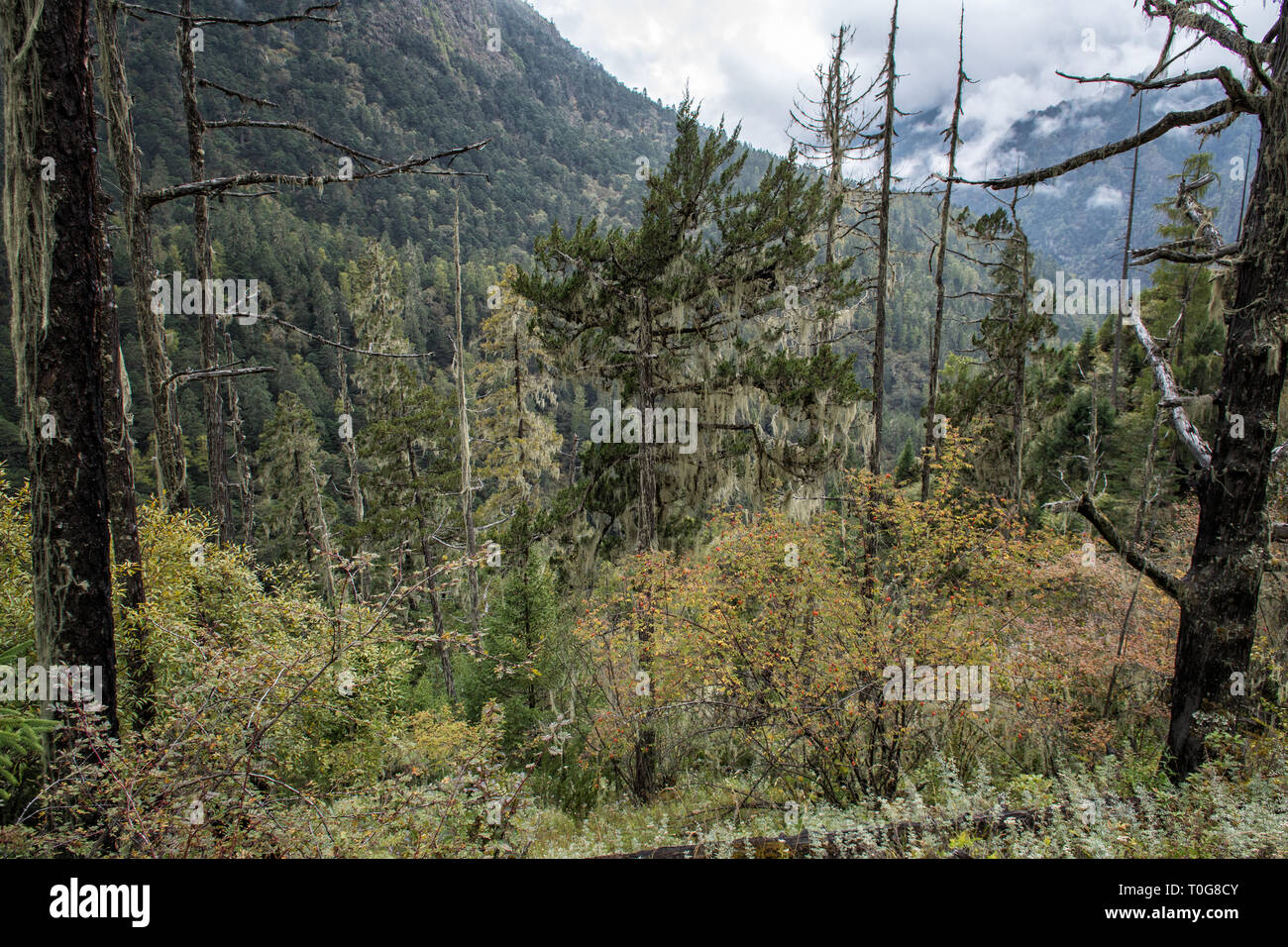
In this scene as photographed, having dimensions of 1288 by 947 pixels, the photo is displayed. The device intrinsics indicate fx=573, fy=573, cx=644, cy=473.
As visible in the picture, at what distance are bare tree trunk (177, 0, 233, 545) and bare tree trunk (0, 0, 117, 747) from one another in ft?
15.4

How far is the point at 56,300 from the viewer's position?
11.0 ft

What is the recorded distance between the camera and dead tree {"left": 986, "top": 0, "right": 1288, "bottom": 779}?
3.98 metres

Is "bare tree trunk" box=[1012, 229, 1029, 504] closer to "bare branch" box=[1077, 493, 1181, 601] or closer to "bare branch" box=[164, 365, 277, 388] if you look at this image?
"bare branch" box=[1077, 493, 1181, 601]

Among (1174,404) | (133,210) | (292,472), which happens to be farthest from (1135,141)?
(292,472)

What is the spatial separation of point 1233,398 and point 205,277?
37.5ft

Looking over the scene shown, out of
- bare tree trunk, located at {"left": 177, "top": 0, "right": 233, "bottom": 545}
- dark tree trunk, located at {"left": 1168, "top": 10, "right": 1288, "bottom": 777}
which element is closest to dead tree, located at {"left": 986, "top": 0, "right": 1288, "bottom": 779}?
dark tree trunk, located at {"left": 1168, "top": 10, "right": 1288, "bottom": 777}

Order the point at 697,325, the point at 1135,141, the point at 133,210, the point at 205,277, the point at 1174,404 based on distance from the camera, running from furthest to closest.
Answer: the point at 697,325, the point at 205,277, the point at 133,210, the point at 1174,404, the point at 1135,141

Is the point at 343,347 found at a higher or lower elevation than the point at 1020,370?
lower

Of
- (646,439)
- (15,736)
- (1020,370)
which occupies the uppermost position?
(1020,370)

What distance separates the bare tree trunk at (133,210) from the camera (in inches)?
254

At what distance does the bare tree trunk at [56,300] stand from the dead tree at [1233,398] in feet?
20.2

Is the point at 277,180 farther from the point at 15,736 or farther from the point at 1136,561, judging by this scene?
the point at 1136,561

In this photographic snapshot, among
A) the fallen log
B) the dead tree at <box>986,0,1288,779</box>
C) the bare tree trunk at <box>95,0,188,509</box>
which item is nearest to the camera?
the fallen log
